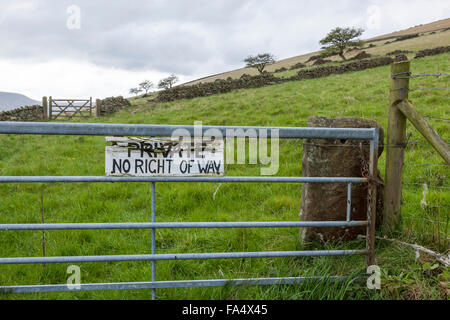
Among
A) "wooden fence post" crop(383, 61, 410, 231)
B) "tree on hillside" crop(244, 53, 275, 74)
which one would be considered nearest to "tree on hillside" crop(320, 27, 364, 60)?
"tree on hillside" crop(244, 53, 275, 74)

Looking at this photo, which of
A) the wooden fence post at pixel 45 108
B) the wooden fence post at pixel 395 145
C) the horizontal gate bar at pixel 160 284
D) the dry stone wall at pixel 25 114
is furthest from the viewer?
the wooden fence post at pixel 45 108

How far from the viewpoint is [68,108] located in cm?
2127

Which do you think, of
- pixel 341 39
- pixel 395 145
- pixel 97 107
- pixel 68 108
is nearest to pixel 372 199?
pixel 395 145

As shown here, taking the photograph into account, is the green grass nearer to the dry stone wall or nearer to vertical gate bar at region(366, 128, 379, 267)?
vertical gate bar at region(366, 128, 379, 267)

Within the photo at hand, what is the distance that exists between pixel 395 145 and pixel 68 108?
22.0m

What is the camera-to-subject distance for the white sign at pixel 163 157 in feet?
7.33

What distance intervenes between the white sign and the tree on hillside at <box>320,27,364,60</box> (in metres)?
40.6

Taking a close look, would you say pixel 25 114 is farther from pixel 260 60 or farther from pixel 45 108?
pixel 260 60

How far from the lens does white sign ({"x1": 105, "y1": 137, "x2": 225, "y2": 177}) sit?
2234 millimetres

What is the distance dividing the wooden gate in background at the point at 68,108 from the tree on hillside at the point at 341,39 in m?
29.7

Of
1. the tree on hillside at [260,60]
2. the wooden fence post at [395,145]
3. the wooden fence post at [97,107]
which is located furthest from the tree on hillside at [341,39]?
the wooden fence post at [395,145]

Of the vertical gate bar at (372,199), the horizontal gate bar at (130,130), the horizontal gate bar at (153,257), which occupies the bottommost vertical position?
the horizontal gate bar at (153,257)

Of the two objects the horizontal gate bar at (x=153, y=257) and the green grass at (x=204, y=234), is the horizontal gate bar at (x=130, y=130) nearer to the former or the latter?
the horizontal gate bar at (x=153, y=257)
